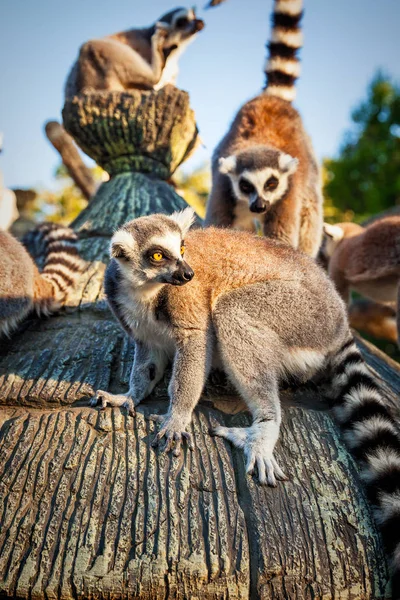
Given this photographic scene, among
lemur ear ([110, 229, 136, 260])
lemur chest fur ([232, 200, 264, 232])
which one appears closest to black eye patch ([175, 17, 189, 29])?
lemur chest fur ([232, 200, 264, 232])

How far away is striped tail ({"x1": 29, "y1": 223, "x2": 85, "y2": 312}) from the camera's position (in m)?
4.99

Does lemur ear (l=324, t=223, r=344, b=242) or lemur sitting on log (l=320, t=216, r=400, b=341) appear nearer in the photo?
lemur sitting on log (l=320, t=216, r=400, b=341)

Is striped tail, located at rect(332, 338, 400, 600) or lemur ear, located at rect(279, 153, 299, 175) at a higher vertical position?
lemur ear, located at rect(279, 153, 299, 175)

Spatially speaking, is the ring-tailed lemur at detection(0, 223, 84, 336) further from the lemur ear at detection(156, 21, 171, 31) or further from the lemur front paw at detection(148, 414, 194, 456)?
the lemur ear at detection(156, 21, 171, 31)

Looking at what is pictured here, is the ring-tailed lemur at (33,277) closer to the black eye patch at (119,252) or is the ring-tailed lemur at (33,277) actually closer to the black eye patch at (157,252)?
the black eye patch at (119,252)

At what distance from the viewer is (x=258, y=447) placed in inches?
120

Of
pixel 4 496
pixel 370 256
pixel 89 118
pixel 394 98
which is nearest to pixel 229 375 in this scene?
pixel 4 496

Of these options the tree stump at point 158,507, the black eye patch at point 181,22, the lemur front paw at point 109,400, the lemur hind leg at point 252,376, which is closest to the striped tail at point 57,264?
the tree stump at point 158,507

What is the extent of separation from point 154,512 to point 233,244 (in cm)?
→ 197

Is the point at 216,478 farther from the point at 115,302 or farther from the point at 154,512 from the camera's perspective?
the point at 115,302

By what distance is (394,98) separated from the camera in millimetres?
32344

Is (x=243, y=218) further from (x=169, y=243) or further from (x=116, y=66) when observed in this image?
(x=116, y=66)

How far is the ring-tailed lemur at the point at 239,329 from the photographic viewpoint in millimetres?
3180

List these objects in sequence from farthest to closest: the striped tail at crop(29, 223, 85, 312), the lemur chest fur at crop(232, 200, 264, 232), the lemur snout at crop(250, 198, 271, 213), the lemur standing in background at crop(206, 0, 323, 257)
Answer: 1. the lemur chest fur at crop(232, 200, 264, 232)
2. the lemur standing in background at crop(206, 0, 323, 257)
3. the lemur snout at crop(250, 198, 271, 213)
4. the striped tail at crop(29, 223, 85, 312)
